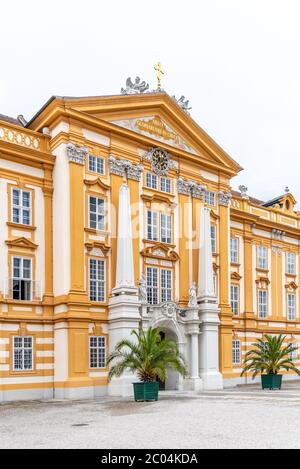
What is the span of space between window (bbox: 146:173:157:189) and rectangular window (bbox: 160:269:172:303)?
502 centimetres

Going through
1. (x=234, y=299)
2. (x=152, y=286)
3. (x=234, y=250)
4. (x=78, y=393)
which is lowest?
(x=78, y=393)

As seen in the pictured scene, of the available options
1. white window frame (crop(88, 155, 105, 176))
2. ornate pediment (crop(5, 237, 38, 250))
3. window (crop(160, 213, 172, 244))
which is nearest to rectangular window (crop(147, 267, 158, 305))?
window (crop(160, 213, 172, 244))

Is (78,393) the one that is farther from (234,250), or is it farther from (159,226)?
(234,250)

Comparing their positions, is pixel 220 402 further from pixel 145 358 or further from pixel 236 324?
pixel 236 324

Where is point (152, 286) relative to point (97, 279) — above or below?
below

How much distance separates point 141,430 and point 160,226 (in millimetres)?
20842

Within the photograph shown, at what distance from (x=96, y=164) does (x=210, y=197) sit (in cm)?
976

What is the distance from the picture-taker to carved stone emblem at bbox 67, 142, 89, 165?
32.7 m

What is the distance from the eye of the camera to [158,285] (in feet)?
120

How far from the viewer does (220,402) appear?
26.1 meters

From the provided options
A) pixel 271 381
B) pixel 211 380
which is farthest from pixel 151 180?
pixel 271 381

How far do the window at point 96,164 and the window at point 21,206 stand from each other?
12.4ft

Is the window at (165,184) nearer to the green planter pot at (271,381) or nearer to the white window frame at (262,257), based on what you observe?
the green planter pot at (271,381)
